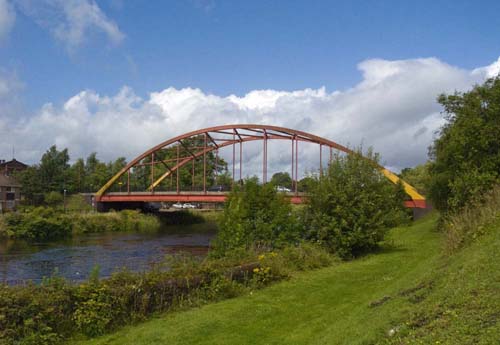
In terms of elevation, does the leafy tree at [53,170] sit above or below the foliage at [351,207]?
above

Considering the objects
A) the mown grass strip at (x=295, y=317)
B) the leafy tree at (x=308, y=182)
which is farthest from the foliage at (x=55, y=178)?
the mown grass strip at (x=295, y=317)

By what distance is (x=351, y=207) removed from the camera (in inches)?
763

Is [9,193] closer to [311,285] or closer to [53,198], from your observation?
[53,198]

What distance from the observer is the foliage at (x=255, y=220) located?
1764 cm

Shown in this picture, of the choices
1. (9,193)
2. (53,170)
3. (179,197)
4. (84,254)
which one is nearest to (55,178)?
(53,170)

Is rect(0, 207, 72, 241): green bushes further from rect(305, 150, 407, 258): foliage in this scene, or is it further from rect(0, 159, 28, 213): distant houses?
rect(305, 150, 407, 258): foliage

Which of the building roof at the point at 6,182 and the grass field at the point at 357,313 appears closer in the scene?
the grass field at the point at 357,313

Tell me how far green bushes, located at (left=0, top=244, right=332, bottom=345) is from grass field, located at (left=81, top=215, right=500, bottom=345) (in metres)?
0.41

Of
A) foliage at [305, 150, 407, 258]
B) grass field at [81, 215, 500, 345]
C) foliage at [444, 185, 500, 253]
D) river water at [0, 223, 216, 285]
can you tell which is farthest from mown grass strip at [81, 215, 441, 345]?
river water at [0, 223, 216, 285]

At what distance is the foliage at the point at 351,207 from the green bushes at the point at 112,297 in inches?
214

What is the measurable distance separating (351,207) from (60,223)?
36142mm

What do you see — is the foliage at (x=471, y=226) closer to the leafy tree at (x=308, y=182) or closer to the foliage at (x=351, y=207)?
the foliage at (x=351, y=207)

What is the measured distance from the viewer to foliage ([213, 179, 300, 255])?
17.6 metres

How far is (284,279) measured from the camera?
14680mm
